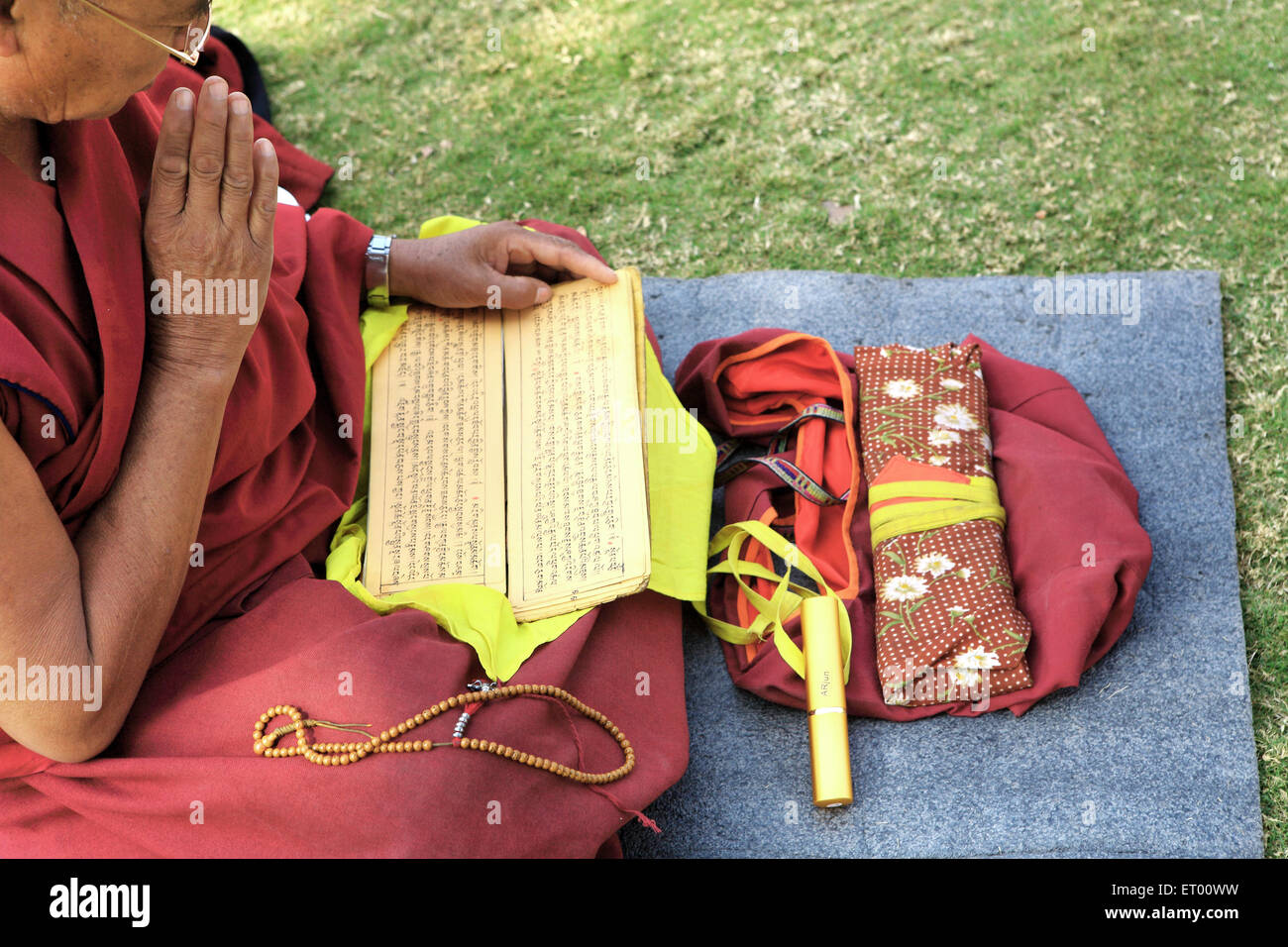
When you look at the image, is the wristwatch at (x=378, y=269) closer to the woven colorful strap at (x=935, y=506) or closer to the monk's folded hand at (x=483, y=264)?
the monk's folded hand at (x=483, y=264)

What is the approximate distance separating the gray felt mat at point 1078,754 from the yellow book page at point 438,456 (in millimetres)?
479

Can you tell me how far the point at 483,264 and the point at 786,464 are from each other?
69 centimetres

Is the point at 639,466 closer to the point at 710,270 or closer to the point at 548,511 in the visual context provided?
the point at 548,511

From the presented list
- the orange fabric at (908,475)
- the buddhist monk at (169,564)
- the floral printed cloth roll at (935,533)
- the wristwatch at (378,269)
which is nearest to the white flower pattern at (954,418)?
the floral printed cloth roll at (935,533)

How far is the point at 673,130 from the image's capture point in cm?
319

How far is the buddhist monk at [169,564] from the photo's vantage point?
1.38m

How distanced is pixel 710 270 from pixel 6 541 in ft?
6.19

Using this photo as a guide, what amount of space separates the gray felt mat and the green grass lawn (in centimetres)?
32

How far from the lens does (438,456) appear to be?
6.73ft

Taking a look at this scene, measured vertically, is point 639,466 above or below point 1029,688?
above

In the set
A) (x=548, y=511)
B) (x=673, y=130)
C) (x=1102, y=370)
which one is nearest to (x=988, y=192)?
(x=1102, y=370)

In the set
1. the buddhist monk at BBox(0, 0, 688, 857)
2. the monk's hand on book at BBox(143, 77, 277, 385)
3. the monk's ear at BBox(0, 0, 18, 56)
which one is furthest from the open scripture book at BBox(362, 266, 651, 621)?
the monk's ear at BBox(0, 0, 18, 56)

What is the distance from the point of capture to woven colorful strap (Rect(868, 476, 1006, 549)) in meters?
2.03

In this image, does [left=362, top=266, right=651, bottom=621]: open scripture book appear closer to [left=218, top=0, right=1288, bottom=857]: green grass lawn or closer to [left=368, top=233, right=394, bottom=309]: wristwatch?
[left=368, top=233, right=394, bottom=309]: wristwatch
